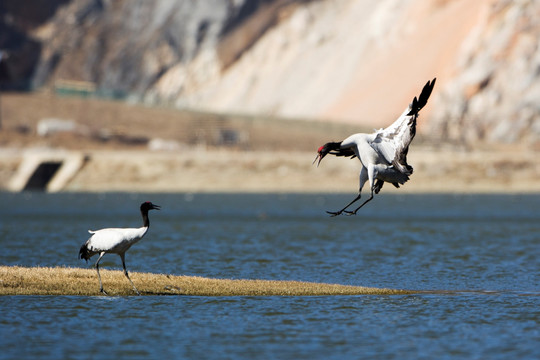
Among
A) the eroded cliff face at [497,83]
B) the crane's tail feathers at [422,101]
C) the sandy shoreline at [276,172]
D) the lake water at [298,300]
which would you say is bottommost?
the lake water at [298,300]

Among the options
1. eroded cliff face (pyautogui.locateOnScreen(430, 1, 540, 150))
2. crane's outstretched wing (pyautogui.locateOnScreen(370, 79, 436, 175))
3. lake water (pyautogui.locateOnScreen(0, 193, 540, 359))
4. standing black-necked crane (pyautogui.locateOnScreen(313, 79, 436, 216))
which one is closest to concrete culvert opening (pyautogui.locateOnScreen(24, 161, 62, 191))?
eroded cliff face (pyautogui.locateOnScreen(430, 1, 540, 150))

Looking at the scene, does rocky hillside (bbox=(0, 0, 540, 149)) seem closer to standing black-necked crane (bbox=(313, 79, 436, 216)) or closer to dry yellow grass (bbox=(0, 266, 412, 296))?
dry yellow grass (bbox=(0, 266, 412, 296))

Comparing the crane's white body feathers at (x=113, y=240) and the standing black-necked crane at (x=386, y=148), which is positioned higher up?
the standing black-necked crane at (x=386, y=148)

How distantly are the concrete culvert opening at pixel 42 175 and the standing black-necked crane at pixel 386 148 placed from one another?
292 feet

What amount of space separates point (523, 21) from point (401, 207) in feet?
156

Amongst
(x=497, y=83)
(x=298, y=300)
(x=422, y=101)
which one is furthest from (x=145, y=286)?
(x=497, y=83)

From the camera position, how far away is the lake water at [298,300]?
803 inches

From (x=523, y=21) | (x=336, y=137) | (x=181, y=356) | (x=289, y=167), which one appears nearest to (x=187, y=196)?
(x=289, y=167)

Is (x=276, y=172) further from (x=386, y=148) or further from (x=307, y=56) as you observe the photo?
(x=386, y=148)

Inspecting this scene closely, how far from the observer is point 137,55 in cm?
18050

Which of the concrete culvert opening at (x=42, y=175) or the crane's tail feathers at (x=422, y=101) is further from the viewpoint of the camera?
the concrete culvert opening at (x=42, y=175)

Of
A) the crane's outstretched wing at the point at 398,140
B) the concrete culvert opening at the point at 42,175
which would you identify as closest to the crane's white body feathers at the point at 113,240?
the crane's outstretched wing at the point at 398,140

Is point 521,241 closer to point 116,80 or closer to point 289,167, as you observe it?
point 289,167

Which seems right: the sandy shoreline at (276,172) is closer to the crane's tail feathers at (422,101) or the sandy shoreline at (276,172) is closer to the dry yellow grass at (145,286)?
the dry yellow grass at (145,286)
